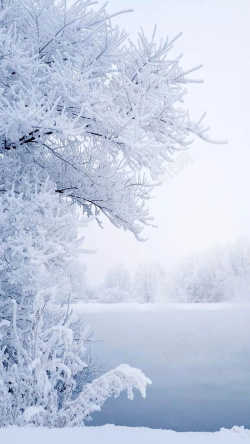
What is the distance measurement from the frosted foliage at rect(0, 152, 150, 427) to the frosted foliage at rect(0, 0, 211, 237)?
1.98 feet

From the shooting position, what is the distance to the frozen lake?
11.8 metres

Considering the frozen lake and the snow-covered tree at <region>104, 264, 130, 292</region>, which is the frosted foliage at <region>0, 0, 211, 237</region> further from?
the snow-covered tree at <region>104, 264, 130, 292</region>

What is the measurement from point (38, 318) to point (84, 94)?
2084 millimetres

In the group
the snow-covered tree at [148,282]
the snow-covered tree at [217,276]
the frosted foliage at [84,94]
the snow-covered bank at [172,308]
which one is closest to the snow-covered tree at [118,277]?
the snow-covered tree at [148,282]

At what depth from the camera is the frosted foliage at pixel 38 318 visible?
9.59ft

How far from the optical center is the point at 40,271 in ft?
11.1

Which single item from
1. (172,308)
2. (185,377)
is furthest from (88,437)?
(172,308)

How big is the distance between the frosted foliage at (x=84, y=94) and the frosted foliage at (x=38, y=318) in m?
0.60

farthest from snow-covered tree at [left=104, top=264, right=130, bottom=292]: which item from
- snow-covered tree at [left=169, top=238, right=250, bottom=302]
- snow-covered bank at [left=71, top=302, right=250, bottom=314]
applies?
snow-covered tree at [left=169, top=238, right=250, bottom=302]

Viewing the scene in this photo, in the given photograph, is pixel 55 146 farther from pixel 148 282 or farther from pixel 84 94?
pixel 148 282

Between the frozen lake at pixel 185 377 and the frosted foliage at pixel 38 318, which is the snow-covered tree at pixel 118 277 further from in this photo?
the frosted foliage at pixel 38 318

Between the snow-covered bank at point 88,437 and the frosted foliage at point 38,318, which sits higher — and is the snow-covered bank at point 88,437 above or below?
below

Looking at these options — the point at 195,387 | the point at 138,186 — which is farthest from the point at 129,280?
the point at 138,186

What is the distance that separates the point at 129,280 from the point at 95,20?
93.3m
